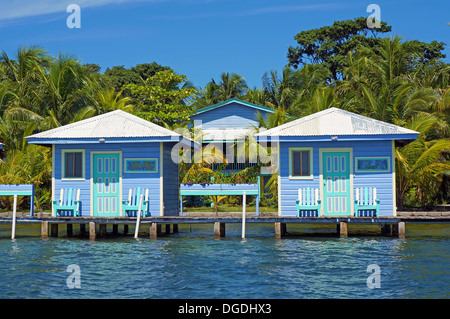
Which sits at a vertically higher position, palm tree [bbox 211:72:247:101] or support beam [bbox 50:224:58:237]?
palm tree [bbox 211:72:247:101]

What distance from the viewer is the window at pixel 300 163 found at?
2123 cm

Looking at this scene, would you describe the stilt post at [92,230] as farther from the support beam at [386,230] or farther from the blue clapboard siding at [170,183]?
the support beam at [386,230]

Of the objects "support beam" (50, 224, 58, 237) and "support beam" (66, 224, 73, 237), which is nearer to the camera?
"support beam" (50, 224, 58, 237)

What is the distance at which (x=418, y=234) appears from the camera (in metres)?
23.7

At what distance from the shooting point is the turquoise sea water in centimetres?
1320

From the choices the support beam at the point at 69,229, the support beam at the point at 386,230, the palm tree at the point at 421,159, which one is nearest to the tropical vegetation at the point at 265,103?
the palm tree at the point at 421,159

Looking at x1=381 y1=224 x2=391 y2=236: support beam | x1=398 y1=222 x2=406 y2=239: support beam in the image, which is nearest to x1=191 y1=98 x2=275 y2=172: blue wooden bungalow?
x1=381 y1=224 x2=391 y2=236: support beam

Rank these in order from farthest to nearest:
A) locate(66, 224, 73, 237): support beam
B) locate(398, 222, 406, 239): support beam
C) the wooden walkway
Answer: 1. locate(66, 224, 73, 237): support beam
2. locate(398, 222, 406, 239): support beam
3. the wooden walkway

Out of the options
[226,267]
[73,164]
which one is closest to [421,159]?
[226,267]

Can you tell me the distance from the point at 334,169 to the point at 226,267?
6910 millimetres

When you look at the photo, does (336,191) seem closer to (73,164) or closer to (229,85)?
(73,164)

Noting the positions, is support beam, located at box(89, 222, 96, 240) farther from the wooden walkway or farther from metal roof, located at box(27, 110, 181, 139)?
metal roof, located at box(27, 110, 181, 139)

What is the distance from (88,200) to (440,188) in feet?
62.3

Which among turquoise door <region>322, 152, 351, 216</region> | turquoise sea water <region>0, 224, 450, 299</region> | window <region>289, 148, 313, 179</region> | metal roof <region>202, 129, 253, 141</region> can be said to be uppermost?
metal roof <region>202, 129, 253, 141</region>
